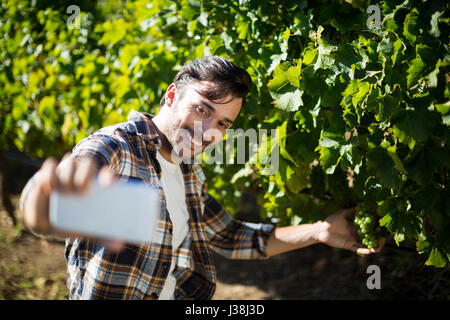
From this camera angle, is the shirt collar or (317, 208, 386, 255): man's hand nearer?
the shirt collar

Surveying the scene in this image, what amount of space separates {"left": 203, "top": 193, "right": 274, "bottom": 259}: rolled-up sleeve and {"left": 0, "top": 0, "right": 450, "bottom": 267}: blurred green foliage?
8.2 inches

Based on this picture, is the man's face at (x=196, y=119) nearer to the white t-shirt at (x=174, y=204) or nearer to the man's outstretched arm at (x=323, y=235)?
the white t-shirt at (x=174, y=204)

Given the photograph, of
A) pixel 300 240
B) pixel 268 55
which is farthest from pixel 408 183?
pixel 268 55

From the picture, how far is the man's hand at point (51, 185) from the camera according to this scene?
2.91 feet

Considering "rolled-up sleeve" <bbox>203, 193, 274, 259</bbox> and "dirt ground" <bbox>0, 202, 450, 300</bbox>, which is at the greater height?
"rolled-up sleeve" <bbox>203, 193, 274, 259</bbox>

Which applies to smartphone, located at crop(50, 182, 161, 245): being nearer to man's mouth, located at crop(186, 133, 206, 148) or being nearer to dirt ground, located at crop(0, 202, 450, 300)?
man's mouth, located at crop(186, 133, 206, 148)

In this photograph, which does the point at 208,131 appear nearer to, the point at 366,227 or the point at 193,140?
the point at 193,140

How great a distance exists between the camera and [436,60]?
1133 mm

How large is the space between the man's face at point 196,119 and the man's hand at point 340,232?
1.96ft

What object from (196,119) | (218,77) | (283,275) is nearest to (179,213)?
(196,119)

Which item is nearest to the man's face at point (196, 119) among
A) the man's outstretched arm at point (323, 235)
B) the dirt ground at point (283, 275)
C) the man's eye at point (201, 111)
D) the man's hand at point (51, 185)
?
the man's eye at point (201, 111)

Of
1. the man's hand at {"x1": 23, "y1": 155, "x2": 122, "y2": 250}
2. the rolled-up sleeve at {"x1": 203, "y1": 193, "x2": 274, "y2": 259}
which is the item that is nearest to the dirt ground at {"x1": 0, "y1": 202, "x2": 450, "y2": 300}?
the rolled-up sleeve at {"x1": 203, "y1": 193, "x2": 274, "y2": 259}

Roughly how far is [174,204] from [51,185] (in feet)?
2.84

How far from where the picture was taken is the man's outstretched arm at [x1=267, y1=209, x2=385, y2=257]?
173cm
